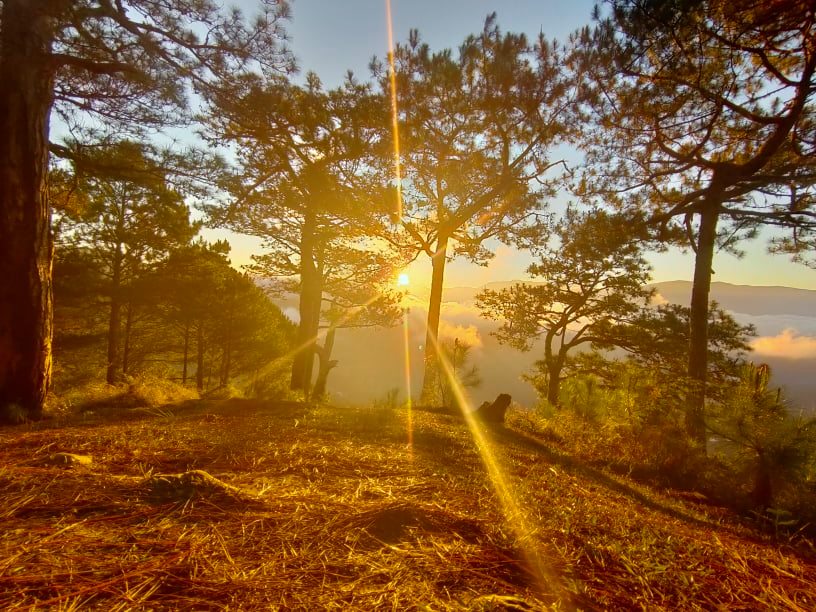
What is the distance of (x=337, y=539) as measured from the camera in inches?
64.2

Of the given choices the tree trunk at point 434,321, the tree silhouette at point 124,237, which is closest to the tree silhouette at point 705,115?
the tree trunk at point 434,321

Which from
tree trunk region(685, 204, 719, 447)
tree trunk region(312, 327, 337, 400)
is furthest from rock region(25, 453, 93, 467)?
tree trunk region(312, 327, 337, 400)

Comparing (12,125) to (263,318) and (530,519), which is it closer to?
(530,519)

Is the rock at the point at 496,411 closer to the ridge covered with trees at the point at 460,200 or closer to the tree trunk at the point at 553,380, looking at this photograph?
the ridge covered with trees at the point at 460,200

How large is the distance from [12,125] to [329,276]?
961cm

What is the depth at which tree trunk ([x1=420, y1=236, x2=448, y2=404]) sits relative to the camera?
9414 millimetres

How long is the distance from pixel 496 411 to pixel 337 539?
19.6 ft

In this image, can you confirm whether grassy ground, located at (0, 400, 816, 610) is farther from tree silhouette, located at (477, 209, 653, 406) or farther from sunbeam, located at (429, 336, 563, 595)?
tree silhouette, located at (477, 209, 653, 406)

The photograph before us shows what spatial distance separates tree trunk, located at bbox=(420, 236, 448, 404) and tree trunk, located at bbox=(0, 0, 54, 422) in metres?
6.58

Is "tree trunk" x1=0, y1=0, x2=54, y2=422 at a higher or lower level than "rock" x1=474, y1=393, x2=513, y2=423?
higher

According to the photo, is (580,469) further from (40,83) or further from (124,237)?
(124,237)

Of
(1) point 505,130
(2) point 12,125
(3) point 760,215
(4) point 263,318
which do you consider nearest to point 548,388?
(3) point 760,215

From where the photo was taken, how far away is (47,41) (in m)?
4.68

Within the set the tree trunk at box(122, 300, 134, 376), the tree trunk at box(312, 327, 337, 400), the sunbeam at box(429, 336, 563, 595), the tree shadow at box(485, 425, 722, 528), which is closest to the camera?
the sunbeam at box(429, 336, 563, 595)
